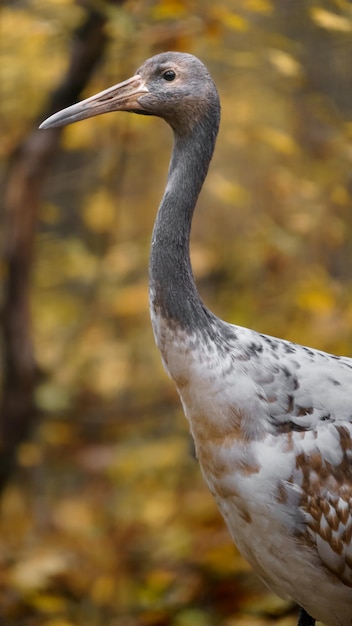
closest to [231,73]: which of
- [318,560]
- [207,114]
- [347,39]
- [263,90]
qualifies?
[263,90]

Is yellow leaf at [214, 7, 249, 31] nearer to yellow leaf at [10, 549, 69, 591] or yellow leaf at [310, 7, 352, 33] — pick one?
yellow leaf at [310, 7, 352, 33]

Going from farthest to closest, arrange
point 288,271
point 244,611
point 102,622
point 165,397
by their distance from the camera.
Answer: point 165,397
point 288,271
point 102,622
point 244,611

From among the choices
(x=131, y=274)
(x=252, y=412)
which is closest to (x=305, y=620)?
(x=252, y=412)

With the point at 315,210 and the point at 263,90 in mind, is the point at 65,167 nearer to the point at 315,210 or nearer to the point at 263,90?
the point at 263,90

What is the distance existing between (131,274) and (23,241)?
132 centimetres

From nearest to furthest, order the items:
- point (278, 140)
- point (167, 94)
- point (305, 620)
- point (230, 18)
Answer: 1. point (167, 94)
2. point (305, 620)
3. point (230, 18)
4. point (278, 140)

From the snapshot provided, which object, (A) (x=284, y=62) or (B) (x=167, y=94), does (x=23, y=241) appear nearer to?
(A) (x=284, y=62)

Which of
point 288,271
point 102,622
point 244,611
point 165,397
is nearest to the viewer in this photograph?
point 244,611

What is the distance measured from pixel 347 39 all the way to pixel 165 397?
3.03 metres

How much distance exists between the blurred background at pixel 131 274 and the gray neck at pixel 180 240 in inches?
76.4

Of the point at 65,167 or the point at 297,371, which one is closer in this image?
the point at 297,371

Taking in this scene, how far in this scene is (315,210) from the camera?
6.81 metres

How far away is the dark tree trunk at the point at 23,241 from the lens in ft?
20.7

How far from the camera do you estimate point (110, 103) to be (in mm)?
3719
